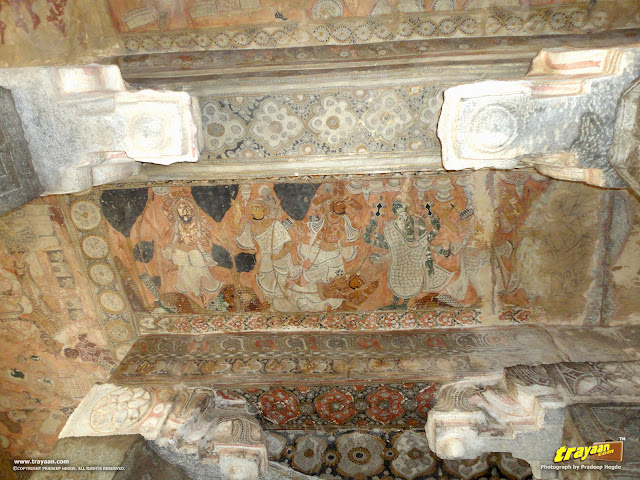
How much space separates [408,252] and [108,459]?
9.07ft

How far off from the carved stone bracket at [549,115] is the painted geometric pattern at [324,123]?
106 cm

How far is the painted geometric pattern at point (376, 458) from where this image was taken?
3527mm

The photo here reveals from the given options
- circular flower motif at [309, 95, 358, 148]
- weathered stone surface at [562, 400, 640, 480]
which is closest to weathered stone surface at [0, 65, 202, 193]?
circular flower motif at [309, 95, 358, 148]

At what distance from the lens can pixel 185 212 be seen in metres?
3.63

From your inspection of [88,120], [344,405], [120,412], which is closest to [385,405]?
[344,405]

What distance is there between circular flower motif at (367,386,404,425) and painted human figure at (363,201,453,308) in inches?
33.3

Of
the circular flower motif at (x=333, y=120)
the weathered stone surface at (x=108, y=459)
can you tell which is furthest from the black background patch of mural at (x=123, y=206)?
the weathered stone surface at (x=108, y=459)

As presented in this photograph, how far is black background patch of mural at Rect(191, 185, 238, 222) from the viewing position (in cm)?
354

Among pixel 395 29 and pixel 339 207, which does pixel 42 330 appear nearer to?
pixel 339 207

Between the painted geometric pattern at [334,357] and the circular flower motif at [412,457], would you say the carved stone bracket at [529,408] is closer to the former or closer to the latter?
the painted geometric pattern at [334,357]

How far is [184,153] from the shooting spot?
2318 mm

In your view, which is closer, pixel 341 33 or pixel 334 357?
pixel 341 33

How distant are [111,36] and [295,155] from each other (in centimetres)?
184

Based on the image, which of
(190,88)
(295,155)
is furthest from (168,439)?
(190,88)
